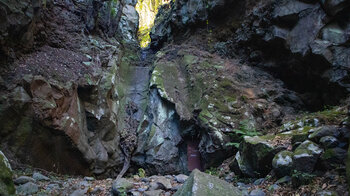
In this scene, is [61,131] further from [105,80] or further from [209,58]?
[209,58]

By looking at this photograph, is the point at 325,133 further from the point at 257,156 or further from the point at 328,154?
the point at 257,156

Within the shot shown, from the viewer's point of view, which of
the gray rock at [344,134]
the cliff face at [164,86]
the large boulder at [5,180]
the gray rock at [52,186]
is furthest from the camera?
the cliff face at [164,86]

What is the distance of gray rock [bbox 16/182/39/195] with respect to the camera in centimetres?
411

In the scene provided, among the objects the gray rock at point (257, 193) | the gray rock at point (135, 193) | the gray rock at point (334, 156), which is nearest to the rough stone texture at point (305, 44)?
the gray rock at point (334, 156)

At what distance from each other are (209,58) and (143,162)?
6.65 meters

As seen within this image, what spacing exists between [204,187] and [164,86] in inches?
305

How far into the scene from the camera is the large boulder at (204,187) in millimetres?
3159

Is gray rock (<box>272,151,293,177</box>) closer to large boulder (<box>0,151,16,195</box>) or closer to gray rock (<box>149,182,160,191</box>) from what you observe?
gray rock (<box>149,182,160,191</box>)

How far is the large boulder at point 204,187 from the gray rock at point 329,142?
6.31 feet

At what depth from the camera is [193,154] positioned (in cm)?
877

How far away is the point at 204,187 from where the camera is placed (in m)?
3.24

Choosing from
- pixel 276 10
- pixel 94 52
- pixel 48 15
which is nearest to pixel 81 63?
pixel 94 52

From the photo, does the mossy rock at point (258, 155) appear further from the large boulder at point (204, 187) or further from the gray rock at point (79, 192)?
the gray rock at point (79, 192)

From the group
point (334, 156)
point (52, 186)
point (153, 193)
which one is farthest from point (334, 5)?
point (52, 186)
